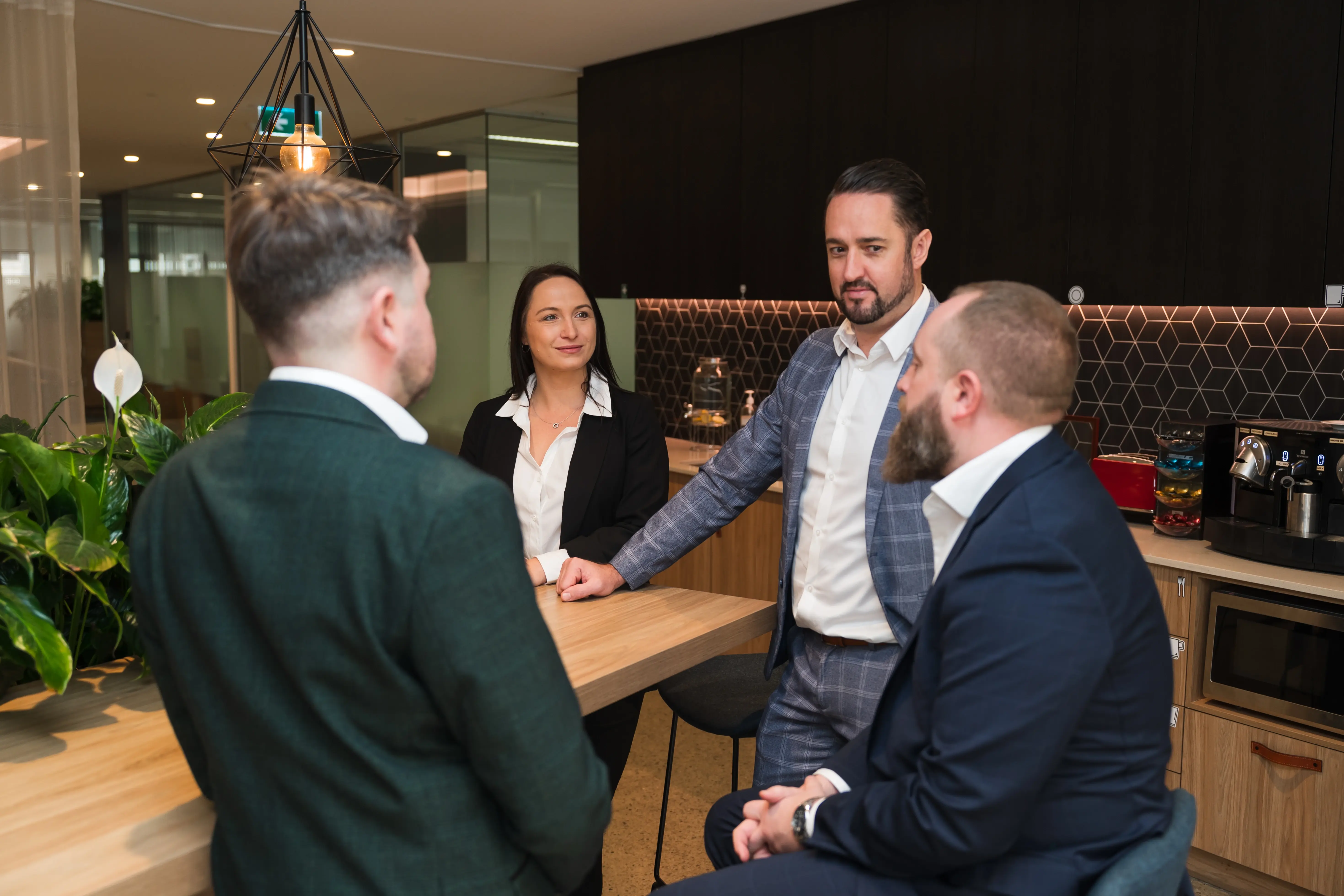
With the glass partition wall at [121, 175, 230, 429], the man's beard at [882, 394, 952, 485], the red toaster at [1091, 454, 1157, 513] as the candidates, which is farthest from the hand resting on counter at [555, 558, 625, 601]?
the glass partition wall at [121, 175, 230, 429]

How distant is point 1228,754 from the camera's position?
2.82 m

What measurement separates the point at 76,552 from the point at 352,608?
698 mm

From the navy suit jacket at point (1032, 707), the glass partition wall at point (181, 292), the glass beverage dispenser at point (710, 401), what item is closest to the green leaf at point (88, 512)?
the navy suit jacket at point (1032, 707)

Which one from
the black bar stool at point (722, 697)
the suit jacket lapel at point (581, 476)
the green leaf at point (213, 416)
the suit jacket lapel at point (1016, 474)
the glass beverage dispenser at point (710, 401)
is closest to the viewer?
the suit jacket lapel at point (1016, 474)

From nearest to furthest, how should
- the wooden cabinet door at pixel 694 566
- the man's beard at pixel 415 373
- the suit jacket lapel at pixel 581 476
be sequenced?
the man's beard at pixel 415 373 < the suit jacket lapel at pixel 581 476 < the wooden cabinet door at pixel 694 566

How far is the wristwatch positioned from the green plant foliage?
3.28 feet

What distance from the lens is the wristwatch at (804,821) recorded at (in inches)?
56.8

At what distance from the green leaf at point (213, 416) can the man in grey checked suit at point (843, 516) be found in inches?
27.1

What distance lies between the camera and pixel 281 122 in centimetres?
530

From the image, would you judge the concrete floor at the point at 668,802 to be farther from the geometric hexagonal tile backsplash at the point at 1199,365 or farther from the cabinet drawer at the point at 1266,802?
the geometric hexagonal tile backsplash at the point at 1199,365

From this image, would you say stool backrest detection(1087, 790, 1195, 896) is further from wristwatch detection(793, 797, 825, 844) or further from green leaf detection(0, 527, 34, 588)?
green leaf detection(0, 527, 34, 588)

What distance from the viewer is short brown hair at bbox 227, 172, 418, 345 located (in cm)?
100

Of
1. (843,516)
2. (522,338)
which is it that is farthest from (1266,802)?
(522,338)

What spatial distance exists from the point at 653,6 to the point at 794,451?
8.90 ft
